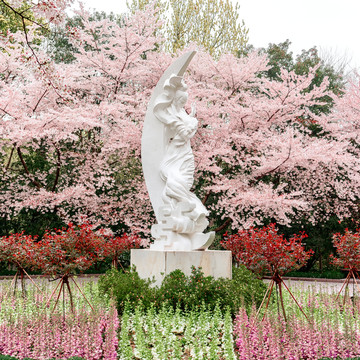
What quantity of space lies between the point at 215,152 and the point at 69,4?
7.41 meters

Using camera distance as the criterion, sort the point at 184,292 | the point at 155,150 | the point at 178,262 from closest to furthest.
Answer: the point at 184,292
the point at 178,262
the point at 155,150

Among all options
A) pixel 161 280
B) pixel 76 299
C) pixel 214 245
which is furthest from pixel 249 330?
pixel 214 245

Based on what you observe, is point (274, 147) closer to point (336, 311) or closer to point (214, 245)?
point (214, 245)

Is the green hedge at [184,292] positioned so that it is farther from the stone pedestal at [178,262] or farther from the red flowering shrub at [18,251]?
the red flowering shrub at [18,251]

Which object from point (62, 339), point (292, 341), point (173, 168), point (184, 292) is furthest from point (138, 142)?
point (292, 341)

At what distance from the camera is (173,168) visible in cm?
695

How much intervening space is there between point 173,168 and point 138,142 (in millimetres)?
5124

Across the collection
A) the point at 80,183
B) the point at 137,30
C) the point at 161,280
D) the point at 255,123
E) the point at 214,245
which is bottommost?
the point at 161,280

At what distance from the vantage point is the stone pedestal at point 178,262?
618cm

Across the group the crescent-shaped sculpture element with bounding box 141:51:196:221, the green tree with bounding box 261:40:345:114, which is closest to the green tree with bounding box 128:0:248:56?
the green tree with bounding box 261:40:345:114

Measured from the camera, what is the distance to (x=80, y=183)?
12562 millimetres

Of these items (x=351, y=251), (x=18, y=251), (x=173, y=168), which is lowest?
(x=18, y=251)

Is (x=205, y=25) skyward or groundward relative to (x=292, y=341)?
skyward

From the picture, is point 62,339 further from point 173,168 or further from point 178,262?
point 173,168
